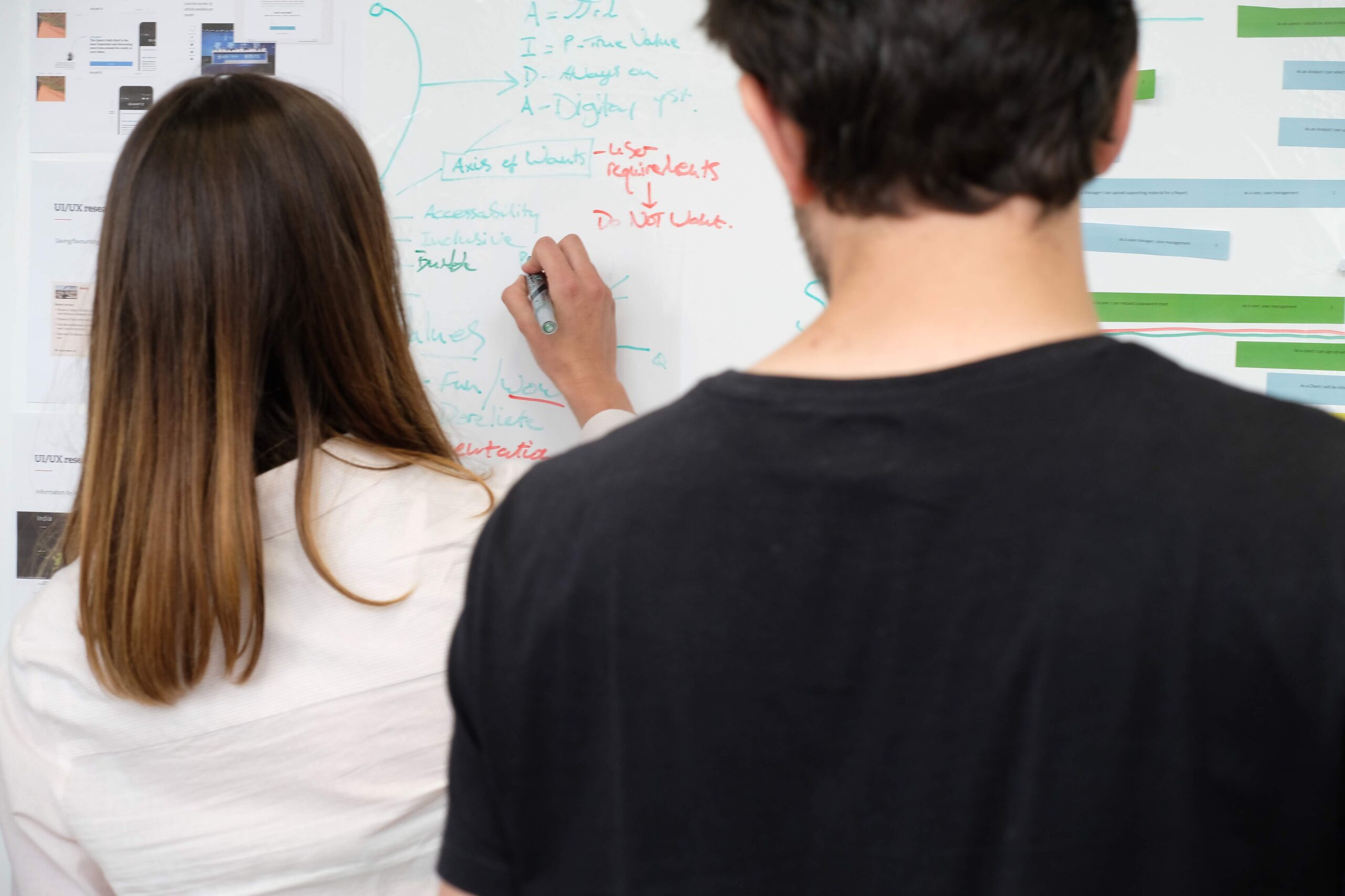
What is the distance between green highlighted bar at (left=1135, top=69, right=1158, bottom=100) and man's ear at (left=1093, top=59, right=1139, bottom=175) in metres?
0.83

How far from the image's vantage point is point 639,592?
495 millimetres

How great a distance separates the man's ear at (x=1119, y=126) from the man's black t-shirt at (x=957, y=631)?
0.39 ft

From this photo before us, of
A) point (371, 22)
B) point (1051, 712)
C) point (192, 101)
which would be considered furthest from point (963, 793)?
point (371, 22)

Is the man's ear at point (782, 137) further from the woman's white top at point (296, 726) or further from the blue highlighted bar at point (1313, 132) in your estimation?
the blue highlighted bar at point (1313, 132)

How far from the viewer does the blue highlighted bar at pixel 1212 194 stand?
4.04 ft

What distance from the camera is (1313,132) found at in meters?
1.23

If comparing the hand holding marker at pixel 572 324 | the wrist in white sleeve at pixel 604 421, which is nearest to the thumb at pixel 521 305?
the hand holding marker at pixel 572 324

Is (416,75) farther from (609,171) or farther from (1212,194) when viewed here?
(1212,194)

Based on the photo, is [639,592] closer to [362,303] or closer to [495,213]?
[362,303]

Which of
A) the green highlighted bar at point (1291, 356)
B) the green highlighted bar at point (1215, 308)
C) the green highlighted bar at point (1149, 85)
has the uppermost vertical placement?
the green highlighted bar at point (1149, 85)

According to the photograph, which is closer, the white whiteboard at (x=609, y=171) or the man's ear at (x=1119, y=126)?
the man's ear at (x=1119, y=126)

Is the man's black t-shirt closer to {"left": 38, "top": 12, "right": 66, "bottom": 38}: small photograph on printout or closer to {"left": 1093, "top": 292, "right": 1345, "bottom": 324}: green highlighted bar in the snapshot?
{"left": 1093, "top": 292, "right": 1345, "bottom": 324}: green highlighted bar

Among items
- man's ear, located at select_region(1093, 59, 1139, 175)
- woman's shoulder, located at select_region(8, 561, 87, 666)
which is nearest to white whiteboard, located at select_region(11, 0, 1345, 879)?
woman's shoulder, located at select_region(8, 561, 87, 666)

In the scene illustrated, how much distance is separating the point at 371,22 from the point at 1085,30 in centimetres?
115
